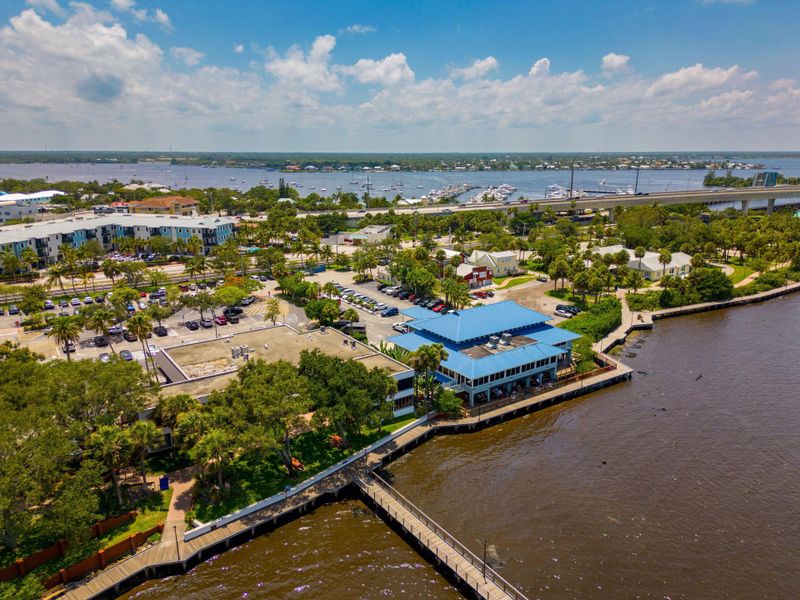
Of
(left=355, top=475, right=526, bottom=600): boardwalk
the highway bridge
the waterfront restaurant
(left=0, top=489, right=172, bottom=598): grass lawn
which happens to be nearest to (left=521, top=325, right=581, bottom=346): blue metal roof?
the waterfront restaurant

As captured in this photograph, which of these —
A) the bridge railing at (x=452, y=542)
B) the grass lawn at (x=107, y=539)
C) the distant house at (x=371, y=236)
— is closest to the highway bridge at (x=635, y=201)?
the distant house at (x=371, y=236)

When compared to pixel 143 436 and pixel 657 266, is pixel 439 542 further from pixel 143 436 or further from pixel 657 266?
pixel 657 266

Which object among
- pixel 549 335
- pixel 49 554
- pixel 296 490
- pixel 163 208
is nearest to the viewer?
pixel 49 554

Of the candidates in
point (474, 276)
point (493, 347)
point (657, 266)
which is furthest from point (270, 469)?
point (657, 266)

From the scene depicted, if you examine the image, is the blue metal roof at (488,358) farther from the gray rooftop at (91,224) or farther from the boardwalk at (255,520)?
the gray rooftop at (91,224)

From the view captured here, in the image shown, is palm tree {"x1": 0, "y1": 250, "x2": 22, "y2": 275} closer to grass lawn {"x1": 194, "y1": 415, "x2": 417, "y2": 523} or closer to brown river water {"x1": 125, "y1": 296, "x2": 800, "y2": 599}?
grass lawn {"x1": 194, "y1": 415, "x2": 417, "y2": 523}

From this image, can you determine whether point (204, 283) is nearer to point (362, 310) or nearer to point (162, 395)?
point (362, 310)

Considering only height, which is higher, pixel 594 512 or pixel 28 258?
pixel 28 258

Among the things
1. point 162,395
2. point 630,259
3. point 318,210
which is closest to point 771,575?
point 162,395
